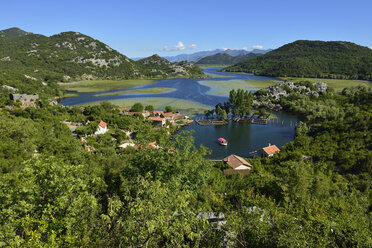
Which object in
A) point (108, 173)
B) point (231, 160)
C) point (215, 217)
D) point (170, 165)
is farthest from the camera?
point (231, 160)

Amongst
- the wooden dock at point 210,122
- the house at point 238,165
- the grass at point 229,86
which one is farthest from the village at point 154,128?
the grass at point 229,86

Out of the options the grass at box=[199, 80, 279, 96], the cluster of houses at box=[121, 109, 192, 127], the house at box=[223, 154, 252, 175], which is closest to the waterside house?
the cluster of houses at box=[121, 109, 192, 127]

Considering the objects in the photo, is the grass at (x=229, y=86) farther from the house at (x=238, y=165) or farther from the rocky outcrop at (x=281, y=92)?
the house at (x=238, y=165)

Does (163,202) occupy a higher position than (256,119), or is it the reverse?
(163,202)

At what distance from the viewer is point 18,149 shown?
23516 millimetres

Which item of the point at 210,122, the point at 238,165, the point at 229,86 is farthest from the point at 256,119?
the point at 229,86

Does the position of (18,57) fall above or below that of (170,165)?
above

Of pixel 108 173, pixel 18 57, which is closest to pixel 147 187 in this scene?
pixel 108 173

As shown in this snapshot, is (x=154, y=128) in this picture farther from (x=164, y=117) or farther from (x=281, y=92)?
(x=281, y=92)

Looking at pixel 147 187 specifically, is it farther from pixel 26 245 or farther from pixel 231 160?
pixel 231 160

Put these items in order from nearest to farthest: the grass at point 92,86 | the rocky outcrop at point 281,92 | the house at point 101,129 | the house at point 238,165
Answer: the house at point 238,165, the house at point 101,129, the rocky outcrop at point 281,92, the grass at point 92,86

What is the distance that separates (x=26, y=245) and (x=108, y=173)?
41.9ft

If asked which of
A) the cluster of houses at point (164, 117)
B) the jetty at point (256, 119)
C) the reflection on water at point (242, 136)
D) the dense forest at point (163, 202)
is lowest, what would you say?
the reflection on water at point (242, 136)

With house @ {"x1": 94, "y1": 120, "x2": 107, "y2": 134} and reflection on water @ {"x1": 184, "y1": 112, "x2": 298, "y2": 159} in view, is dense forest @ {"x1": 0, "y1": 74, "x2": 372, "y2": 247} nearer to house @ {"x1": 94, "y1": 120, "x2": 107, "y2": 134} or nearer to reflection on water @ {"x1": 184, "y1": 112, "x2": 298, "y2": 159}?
reflection on water @ {"x1": 184, "y1": 112, "x2": 298, "y2": 159}
